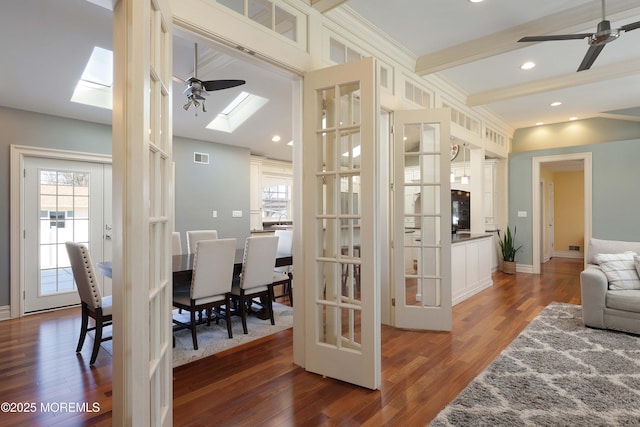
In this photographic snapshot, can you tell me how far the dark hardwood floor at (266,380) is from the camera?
78.5 inches

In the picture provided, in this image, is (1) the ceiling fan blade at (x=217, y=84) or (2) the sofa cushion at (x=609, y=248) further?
(2) the sofa cushion at (x=609, y=248)

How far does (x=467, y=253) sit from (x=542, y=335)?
156cm

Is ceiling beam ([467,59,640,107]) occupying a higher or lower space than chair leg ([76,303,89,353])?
higher

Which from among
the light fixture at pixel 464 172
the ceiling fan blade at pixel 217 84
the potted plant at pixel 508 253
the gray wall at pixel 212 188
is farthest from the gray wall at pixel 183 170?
the potted plant at pixel 508 253

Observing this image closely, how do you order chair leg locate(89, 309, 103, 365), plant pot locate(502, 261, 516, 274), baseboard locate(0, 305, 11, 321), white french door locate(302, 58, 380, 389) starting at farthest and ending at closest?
1. plant pot locate(502, 261, 516, 274)
2. baseboard locate(0, 305, 11, 321)
3. chair leg locate(89, 309, 103, 365)
4. white french door locate(302, 58, 380, 389)

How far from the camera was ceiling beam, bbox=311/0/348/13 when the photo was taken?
250 cm

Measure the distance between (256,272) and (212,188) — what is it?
9.90 ft

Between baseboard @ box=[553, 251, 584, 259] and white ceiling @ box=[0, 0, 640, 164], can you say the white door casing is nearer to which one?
white ceiling @ box=[0, 0, 640, 164]

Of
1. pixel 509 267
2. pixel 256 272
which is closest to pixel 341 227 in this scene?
pixel 256 272

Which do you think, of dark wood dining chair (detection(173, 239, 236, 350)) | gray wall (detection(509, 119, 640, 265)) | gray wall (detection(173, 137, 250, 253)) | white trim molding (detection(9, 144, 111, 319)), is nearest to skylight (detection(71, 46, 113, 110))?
white trim molding (detection(9, 144, 111, 319))

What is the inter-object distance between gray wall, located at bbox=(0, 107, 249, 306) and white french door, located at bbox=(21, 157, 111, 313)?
20 centimetres

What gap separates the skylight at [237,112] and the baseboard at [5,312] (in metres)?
3.45

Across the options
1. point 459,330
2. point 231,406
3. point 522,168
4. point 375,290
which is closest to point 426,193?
point 459,330

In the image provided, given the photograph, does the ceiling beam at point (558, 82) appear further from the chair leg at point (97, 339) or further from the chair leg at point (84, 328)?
the chair leg at point (84, 328)
